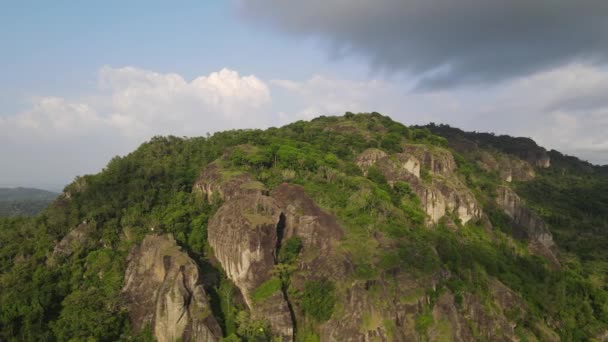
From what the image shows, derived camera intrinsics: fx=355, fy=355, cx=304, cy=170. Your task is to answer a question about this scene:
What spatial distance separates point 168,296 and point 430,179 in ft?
166

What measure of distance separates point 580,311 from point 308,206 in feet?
149

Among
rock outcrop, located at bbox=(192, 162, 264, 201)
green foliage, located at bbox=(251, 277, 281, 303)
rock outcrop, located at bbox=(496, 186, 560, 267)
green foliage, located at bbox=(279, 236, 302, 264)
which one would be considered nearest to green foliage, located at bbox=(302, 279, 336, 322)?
green foliage, located at bbox=(251, 277, 281, 303)

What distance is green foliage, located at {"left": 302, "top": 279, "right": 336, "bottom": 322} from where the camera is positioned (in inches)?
1515

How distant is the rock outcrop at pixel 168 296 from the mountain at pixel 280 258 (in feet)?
0.48

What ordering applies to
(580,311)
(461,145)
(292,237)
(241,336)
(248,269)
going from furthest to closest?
1. (461,145)
2. (580,311)
3. (292,237)
4. (248,269)
5. (241,336)

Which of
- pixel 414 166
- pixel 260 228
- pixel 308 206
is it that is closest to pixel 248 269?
pixel 260 228

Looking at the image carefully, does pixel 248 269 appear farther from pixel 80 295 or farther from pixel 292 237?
pixel 80 295

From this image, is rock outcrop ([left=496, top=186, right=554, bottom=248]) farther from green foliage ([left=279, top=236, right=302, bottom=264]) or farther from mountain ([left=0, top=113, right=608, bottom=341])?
green foliage ([left=279, top=236, right=302, bottom=264])

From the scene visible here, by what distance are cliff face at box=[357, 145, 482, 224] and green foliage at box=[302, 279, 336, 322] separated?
28564mm

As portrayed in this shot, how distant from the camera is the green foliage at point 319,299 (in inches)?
1515

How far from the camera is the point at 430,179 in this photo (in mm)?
68000

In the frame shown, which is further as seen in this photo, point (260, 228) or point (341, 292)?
point (260, 228)

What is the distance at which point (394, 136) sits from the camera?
267ft

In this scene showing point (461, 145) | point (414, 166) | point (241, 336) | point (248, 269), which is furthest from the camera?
point (461, 145)
